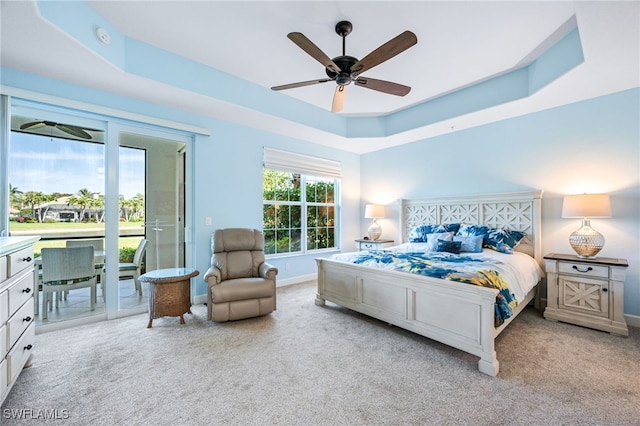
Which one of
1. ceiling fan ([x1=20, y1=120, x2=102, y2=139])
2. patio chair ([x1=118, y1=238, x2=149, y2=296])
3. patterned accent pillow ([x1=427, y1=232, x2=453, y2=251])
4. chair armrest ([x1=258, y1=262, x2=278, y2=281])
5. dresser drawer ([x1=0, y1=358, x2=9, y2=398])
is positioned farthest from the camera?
patterned accent pillow ([x1=427, y1=232, x2=453, y2=251])

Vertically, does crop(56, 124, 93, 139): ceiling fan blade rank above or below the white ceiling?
below

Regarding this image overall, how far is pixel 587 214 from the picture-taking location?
293cm

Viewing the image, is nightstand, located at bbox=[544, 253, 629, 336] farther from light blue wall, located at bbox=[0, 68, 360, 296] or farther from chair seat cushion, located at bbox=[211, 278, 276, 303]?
light blue wall, located at bbox=[0, 68, 360, 296]

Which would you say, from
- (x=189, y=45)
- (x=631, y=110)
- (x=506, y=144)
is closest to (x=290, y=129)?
(x=189, y=45)

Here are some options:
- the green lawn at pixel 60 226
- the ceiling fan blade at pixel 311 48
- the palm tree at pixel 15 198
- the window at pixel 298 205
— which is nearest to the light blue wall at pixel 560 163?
the window at pixel 298 205

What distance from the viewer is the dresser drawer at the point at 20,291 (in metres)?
1.74

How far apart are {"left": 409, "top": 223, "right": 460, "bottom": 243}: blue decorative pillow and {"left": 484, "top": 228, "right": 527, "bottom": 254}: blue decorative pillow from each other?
517 mm

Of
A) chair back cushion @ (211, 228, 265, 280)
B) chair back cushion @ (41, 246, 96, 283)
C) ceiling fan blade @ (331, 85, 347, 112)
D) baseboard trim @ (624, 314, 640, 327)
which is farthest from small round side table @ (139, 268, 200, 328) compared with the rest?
baseboard trim @ (624, 314, 640, 327)

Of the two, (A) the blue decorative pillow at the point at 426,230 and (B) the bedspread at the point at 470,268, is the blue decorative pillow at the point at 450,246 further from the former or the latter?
(A) the blue decorative pillow at the point at 426,230

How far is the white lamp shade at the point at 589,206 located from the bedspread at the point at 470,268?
2.53 ft

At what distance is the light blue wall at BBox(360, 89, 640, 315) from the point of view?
3.06 metres

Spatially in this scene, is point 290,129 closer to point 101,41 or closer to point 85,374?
point 101,41

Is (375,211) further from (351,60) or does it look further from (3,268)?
(3,268)

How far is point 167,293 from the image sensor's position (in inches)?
115
